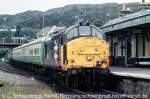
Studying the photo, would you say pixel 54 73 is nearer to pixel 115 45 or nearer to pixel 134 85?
pixel 134 85

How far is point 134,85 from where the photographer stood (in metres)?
23.0

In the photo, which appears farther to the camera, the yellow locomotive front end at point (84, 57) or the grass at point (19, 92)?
the yellow locomotive front end at point (84, 57)

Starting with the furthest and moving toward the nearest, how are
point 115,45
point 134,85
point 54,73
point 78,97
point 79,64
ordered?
point 115,45 < point 54,73 < point 79,64 < point 134,85 < point 78,97

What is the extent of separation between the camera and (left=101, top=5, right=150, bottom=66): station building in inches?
1453

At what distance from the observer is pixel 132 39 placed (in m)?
43.9

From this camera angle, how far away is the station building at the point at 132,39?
36.9m

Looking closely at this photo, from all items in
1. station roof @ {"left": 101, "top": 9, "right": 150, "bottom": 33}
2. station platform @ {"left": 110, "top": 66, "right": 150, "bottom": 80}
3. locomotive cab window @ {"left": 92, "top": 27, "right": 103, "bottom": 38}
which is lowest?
station platform @ {"left": 110, "top": 66, "right": 150, "bottom": 80}

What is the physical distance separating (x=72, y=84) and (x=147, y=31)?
Answer: 50.8 ft

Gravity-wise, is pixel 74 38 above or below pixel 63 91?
above

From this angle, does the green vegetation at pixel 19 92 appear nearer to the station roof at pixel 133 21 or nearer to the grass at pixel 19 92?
the grass at pixel 19 92

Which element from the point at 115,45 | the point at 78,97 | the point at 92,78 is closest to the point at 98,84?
the point at 92,78

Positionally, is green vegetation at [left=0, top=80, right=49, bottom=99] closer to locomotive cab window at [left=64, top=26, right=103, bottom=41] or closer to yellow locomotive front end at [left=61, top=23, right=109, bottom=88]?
yellow locomotive front end at [left=61, top=23, right=109, bottom=88]

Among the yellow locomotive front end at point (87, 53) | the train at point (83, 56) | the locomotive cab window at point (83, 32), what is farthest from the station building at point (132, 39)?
the yellow locomotive front end at point (87, 53)

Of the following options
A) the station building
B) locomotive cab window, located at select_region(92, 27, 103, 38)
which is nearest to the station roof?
the station building
